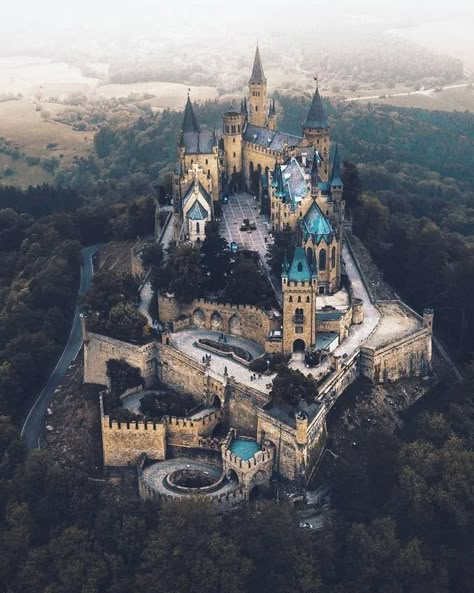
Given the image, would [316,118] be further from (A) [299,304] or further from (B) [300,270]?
(A) [299,304]

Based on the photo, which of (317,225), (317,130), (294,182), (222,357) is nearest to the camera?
(222,357)

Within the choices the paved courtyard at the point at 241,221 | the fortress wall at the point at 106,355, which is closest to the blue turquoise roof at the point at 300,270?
the paved courtyard at the point at 241,221

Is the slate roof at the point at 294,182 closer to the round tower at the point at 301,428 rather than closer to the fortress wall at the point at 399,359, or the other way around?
the fortress wall at the point at 399,359

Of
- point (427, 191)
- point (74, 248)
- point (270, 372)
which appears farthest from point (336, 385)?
point (427, 191)

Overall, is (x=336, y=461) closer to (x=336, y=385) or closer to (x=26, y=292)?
(x=336, y=385)

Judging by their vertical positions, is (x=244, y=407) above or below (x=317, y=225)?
below

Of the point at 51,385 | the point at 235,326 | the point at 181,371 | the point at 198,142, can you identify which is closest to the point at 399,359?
the point at 235,326
